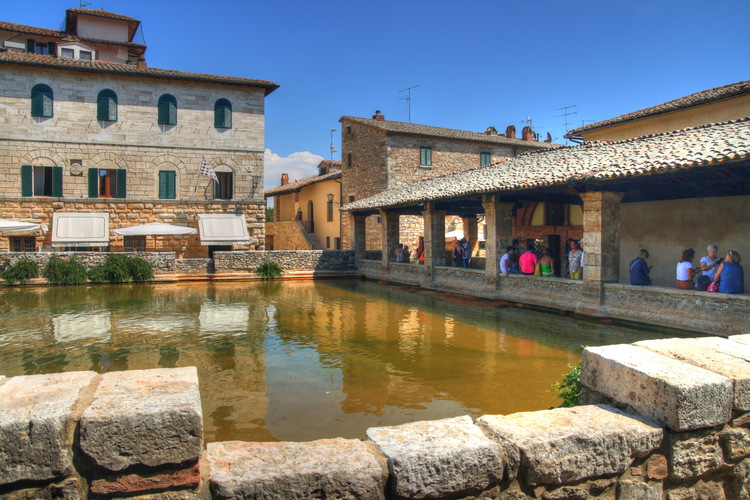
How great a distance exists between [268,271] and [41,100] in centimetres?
1241

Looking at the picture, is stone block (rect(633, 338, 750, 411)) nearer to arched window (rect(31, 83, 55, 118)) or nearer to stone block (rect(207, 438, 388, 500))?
stone block (rect(207, 438, 388, 500))

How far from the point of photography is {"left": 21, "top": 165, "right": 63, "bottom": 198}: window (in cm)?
2278

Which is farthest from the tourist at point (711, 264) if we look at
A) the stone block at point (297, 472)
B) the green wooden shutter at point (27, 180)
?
the green wooden shutter at point (27, 180)

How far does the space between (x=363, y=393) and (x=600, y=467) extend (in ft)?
13.7

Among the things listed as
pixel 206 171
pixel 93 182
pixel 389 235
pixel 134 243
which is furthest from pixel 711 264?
pixel 93 182

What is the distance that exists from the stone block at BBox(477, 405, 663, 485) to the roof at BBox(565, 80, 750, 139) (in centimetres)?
1565

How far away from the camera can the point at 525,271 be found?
14.3 m

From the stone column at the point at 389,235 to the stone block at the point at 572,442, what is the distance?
18063mm

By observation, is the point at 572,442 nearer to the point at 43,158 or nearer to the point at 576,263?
the point at 576,263

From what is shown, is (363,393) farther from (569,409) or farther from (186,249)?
(186,249)

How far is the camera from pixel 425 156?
29578mm

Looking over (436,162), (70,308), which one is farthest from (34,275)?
(436,162)

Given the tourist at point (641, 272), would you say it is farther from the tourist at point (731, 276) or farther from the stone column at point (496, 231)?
the stone column at point (496, 231)

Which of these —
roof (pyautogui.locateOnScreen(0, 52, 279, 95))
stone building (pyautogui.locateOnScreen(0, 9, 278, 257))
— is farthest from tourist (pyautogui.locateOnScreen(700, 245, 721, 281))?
roof (pyautogui.locateOnScreen(0, 52, 279, 95))
